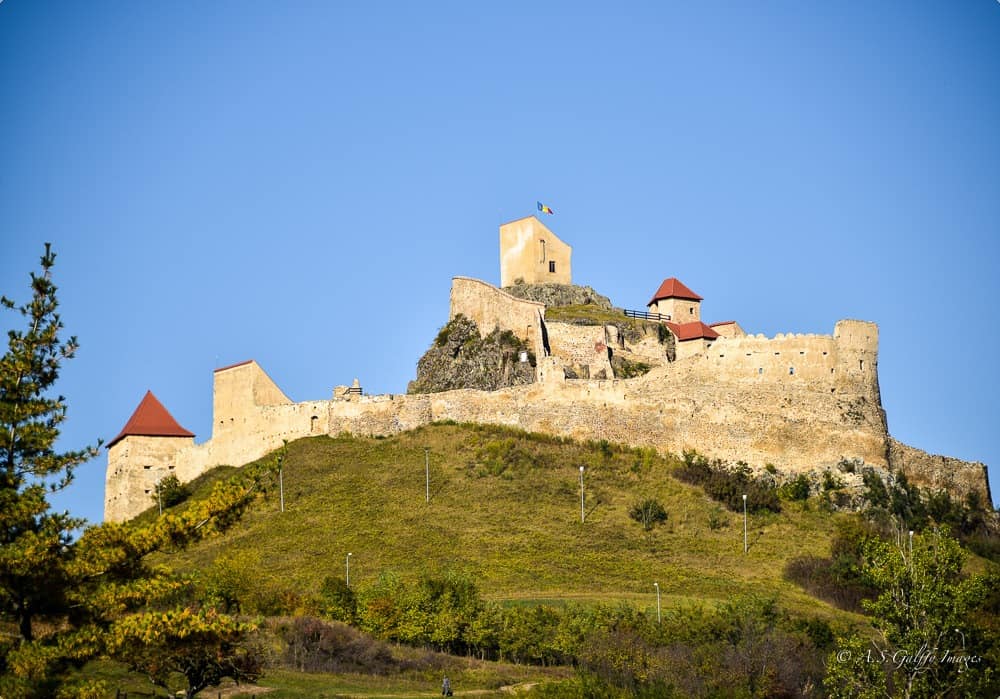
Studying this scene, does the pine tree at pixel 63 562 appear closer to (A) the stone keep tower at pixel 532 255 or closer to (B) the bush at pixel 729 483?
(B) the bush at pixel 729 483

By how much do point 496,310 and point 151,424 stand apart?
18.8m

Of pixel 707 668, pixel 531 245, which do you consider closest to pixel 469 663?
pixel 707 668

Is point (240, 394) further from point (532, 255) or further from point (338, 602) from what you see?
point (338, 602)

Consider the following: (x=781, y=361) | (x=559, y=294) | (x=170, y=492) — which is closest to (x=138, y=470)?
(x=170, y=492)

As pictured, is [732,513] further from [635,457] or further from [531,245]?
[531,245]

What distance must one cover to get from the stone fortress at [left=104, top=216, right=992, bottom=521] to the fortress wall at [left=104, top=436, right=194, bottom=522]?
0.07m

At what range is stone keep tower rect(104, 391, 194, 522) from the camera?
70938 millimetres

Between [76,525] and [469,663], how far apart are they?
68.5 feet

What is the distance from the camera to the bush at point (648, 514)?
59.7 meters

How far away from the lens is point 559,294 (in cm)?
8069

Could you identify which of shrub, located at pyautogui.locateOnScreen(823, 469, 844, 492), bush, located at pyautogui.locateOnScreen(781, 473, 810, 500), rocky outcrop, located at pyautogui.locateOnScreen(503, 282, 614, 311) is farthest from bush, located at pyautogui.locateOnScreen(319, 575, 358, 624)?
rocky outcrop, located at pyautogui.locateOnScreen(503, 282, 614, 311)

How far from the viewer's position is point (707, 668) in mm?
42312

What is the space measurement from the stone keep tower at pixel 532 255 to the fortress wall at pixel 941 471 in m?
24.1

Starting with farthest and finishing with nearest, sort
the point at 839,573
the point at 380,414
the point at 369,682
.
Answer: the point at 380,414
the point at 839,573
the point at 369,682
